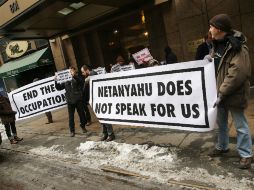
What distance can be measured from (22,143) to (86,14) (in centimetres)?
654

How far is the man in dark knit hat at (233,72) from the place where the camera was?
3.60 metres

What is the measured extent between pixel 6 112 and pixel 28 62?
328 inches

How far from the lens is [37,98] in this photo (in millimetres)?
8172

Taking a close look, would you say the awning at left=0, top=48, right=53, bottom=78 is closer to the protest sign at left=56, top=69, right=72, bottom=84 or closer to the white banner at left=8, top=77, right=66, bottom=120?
the white banner at left=8, top=77, right=66, bottom=120

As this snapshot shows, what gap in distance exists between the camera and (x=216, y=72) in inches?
167

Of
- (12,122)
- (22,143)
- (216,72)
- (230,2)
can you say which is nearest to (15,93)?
(12,122)

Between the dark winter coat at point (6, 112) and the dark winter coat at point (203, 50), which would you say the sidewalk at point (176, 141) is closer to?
the dark winter coat at point (6, 112)

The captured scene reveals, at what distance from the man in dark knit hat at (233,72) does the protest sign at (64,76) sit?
424 cm

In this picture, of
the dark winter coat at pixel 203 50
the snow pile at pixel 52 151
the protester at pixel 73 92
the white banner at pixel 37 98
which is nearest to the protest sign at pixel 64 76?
the protester at pixel 73 92

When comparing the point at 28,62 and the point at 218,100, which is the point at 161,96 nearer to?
the point at 218,100

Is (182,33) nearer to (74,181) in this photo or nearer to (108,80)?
(108,80)

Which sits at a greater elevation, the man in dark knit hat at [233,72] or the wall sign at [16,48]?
the wall sign at [16,48]

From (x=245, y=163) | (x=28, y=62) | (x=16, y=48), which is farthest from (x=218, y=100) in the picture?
(x=16, y=48)

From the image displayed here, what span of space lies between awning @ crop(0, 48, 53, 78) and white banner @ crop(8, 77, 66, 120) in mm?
7105
